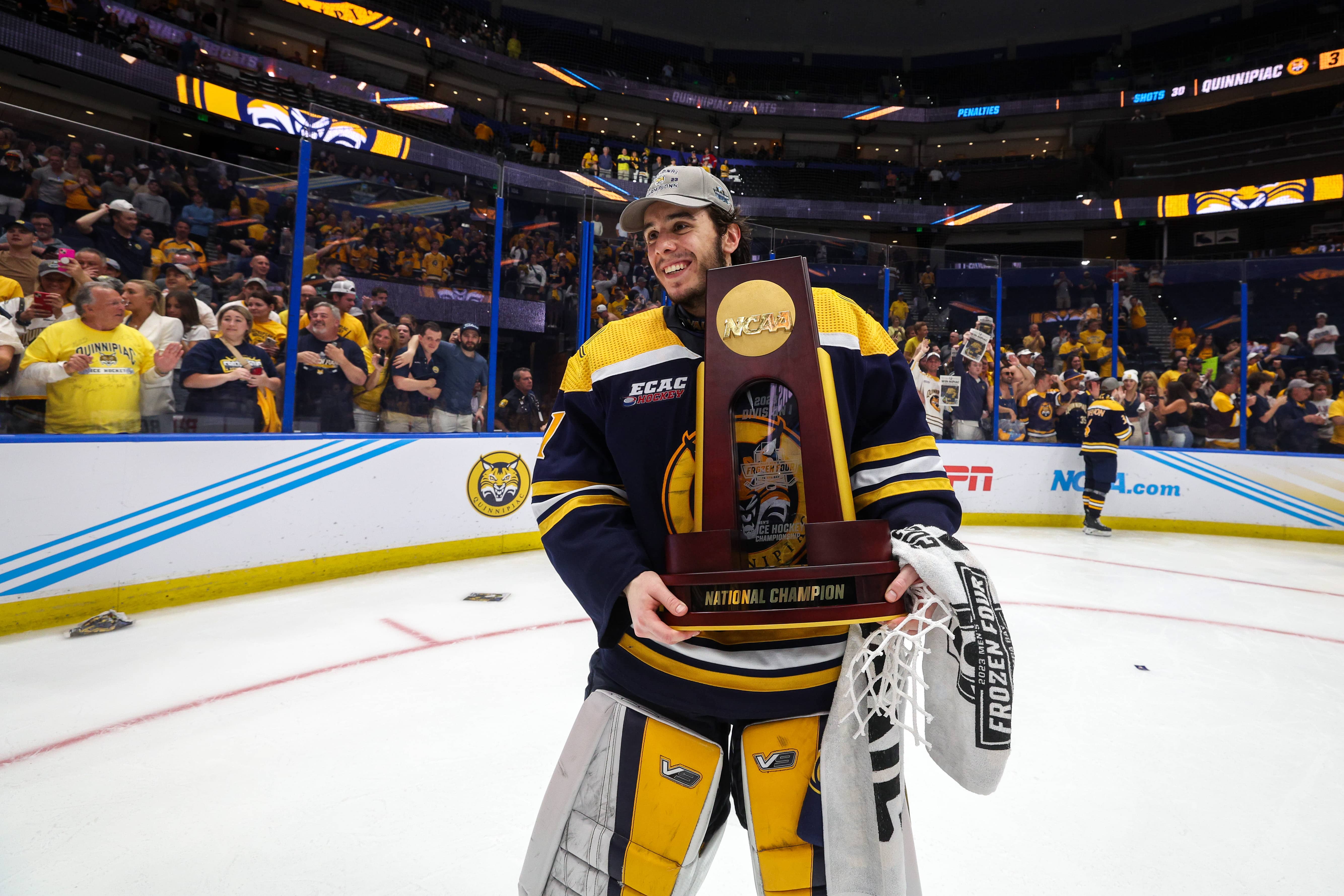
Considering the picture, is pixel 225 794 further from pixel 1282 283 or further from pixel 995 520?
pixel 1282 283

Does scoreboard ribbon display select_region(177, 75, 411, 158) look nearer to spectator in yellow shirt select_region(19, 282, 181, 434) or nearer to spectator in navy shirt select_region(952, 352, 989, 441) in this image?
spectator in yellow shirt select_region(19, 282, 181, 434)

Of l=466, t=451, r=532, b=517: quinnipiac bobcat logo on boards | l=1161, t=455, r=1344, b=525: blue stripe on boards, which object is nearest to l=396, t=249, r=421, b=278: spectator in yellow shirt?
→ l=466, t=451, r=532, b=517: quinnipiac bobcat logo on boards

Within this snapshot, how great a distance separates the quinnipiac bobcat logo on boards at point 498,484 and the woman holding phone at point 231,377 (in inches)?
60.8

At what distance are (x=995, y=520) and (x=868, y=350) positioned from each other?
7.81m

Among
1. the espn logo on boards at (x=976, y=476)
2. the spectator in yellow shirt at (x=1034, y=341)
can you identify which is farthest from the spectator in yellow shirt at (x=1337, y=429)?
the espn logo on boards at (x=976, y=476)

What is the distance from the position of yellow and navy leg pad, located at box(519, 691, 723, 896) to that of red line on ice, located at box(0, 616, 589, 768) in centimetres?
219

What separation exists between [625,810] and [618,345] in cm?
70

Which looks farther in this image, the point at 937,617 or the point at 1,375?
the point at 1,375

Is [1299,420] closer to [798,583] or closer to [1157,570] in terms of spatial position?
[1157,570]

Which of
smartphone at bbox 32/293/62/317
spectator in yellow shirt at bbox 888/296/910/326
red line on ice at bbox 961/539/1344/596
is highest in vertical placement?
spectator in yellow shirt at bbox 888/296/910/326

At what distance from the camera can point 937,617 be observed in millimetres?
879

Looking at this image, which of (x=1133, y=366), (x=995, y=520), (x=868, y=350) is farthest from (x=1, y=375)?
(x=1133, y=366)

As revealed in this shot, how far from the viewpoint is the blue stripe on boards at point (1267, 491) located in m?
7.15

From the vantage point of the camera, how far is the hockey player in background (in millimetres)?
952
